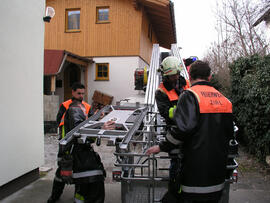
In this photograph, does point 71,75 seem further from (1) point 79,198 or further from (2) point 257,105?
(1) point 79,198

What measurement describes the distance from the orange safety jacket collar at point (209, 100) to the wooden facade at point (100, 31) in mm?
11922

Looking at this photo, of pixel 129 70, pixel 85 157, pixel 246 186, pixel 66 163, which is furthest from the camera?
pixel 129 70

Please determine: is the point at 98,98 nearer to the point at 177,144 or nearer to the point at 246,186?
the point at 246,186

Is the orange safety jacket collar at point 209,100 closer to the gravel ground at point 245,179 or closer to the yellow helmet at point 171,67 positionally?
the yellow helmet at point 171,67

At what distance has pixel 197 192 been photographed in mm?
2008

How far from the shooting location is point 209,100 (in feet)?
6.52

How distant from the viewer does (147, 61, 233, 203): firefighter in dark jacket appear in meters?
1.96

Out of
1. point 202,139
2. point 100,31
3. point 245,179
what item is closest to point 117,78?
point 100,31

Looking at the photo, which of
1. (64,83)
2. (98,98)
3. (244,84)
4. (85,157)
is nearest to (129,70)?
(98,98)

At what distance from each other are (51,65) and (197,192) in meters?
10.1

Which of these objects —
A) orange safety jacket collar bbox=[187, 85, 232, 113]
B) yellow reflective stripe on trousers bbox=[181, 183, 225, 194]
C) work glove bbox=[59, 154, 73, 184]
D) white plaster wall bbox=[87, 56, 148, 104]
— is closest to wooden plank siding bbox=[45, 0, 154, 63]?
white plaster wall bbox=[87, 56, 148, 104]

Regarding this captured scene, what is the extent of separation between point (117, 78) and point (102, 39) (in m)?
2.59

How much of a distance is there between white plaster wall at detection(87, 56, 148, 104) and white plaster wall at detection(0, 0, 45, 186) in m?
9.22

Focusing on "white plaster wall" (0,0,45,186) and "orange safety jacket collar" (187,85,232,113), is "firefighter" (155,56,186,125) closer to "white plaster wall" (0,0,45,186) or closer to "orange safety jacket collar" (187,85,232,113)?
"orange safety jacket collar" (187,85,232,113)
